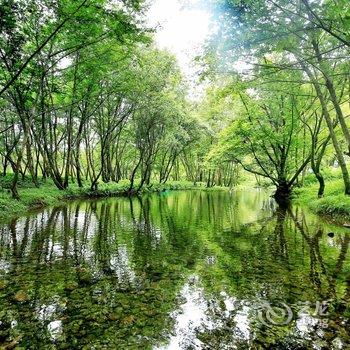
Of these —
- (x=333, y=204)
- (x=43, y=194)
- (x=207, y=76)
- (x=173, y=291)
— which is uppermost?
(x=207, y=76)

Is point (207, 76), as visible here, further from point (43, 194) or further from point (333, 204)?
point (43, 194)

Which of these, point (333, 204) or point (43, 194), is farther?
point (43, 194)

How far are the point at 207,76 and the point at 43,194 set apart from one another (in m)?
15.1

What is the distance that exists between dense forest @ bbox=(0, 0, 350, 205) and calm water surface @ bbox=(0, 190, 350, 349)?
18.2ft

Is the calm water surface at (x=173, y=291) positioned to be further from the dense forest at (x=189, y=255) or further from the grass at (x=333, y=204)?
the grass at (x=333, y=204)

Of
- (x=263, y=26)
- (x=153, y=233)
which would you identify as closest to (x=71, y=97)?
(x=153, y=233)

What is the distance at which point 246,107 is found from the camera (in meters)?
26.3

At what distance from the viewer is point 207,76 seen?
13227mm

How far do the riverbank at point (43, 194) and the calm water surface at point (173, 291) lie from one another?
16.6ft

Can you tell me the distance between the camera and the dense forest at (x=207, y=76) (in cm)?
976

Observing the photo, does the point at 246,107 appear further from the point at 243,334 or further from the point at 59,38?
the point at 243,334

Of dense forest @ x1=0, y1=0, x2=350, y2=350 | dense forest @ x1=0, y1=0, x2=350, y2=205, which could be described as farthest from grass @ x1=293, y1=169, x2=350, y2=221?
dense forest @ x1=0, y1=0, x2=350, y2=205

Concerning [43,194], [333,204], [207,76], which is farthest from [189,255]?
[43,194]

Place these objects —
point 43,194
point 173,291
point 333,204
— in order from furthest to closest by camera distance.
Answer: point 43,194 → point 333,204 → point 173,291
